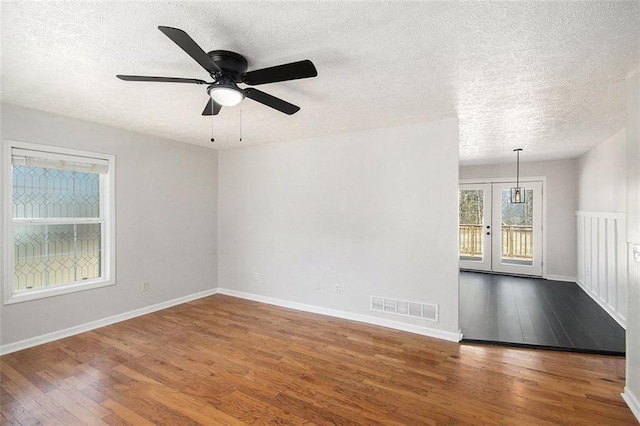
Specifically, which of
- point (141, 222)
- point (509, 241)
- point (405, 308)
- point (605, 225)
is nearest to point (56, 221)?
point (141, 222)

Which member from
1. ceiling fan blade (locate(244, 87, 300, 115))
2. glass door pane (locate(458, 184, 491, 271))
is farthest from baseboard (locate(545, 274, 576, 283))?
ceiling fan blade (locate(244, 87, 300, 115))

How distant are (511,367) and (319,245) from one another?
2523 millimetres

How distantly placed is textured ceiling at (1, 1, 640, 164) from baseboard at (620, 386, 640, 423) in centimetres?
238

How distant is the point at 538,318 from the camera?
388 cm

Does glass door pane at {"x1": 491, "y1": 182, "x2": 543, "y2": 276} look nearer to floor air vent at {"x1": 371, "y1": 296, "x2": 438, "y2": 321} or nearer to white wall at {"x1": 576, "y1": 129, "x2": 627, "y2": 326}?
white wall at {"x1": 576, "y1": 129, "x2": 627, "y2": 326}

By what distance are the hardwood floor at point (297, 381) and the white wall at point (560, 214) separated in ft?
12.4

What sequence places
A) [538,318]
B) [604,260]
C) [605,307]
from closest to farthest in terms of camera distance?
[538,318], [605,307], [604,260]

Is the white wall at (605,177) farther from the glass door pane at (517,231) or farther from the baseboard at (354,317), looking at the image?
the baseboard at (354,317)

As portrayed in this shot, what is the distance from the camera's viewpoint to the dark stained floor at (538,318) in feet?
10.5

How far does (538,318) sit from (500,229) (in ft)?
10.4

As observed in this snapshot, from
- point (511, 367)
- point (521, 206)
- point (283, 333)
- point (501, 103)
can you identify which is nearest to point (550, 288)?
point (521, 206)

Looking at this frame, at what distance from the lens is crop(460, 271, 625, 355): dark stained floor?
10.5 ft

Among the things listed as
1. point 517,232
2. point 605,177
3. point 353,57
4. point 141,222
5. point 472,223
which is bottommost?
point 517,232

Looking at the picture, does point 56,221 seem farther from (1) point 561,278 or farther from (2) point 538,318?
(1) point 561,278
